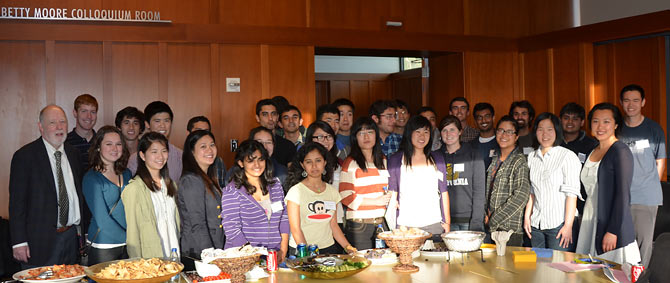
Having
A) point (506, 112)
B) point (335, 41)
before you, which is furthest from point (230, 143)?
point (506, 112)

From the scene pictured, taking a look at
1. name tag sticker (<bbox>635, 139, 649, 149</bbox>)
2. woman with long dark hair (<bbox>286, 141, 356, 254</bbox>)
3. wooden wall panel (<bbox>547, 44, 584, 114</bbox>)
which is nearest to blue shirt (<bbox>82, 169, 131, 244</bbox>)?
woman with long dark hair (<bbox>286, 141, 356, 254</bbox>)

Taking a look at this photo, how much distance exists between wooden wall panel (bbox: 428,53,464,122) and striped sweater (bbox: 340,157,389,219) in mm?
3956

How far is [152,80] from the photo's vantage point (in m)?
6.75

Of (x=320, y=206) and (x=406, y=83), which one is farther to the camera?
(x=406, y=83)

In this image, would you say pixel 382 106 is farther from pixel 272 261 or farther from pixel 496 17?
pixel 496 17

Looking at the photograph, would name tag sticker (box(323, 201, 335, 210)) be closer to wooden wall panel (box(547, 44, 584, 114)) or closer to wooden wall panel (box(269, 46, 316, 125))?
wooden wall panel (box(269, 46, 316, 125))

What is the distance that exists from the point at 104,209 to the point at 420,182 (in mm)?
2318

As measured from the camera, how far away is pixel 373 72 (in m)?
12.2

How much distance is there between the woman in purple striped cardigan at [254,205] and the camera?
13.0 feet

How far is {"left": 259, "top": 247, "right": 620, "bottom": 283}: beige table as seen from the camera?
3.20 m

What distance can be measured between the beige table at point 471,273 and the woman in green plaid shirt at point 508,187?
4.07 feet

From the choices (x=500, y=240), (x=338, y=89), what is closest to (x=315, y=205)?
(x=500, y=240)

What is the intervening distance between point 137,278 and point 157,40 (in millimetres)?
4271

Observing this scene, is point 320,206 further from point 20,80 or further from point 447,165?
point 20,80
